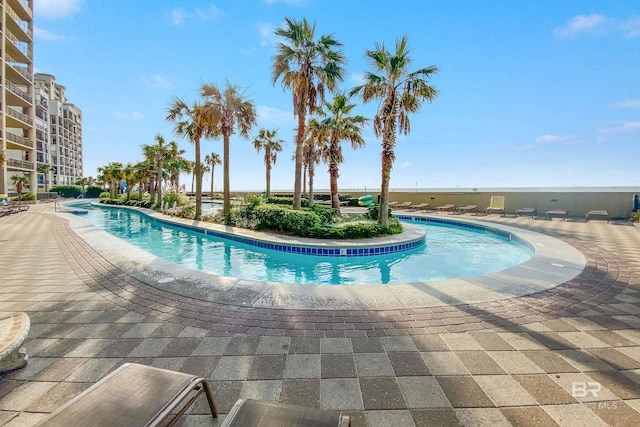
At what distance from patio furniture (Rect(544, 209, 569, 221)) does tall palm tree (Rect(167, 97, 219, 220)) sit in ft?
67.4

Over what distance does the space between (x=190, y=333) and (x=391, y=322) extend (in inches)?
103

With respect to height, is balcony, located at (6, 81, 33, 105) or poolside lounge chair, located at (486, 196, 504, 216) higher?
balcony, located at (6, 81, 33, 105)

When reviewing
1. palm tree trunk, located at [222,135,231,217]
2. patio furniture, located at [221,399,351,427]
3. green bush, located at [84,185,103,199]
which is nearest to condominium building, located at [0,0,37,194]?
palm tree trunk, located at [222,135,231,217]

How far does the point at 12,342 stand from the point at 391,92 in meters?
12.5

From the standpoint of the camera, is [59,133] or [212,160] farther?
[59,133]

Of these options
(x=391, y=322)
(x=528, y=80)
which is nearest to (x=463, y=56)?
(x=528, y=80)

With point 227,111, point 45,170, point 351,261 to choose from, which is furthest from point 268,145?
point 45,170

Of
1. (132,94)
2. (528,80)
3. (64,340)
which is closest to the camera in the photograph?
(64,340)

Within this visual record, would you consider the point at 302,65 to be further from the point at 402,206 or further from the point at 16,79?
the point at 16,79

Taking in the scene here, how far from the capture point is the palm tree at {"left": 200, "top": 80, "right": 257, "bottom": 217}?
1538 cm

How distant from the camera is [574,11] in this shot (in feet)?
34.5

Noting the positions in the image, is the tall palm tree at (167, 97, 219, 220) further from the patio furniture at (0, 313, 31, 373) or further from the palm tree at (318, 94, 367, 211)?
the patio furniture at (0, 313, 31, 373)

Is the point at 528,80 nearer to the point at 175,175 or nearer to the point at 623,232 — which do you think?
the point at 623,232

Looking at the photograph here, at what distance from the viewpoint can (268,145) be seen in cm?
2953
